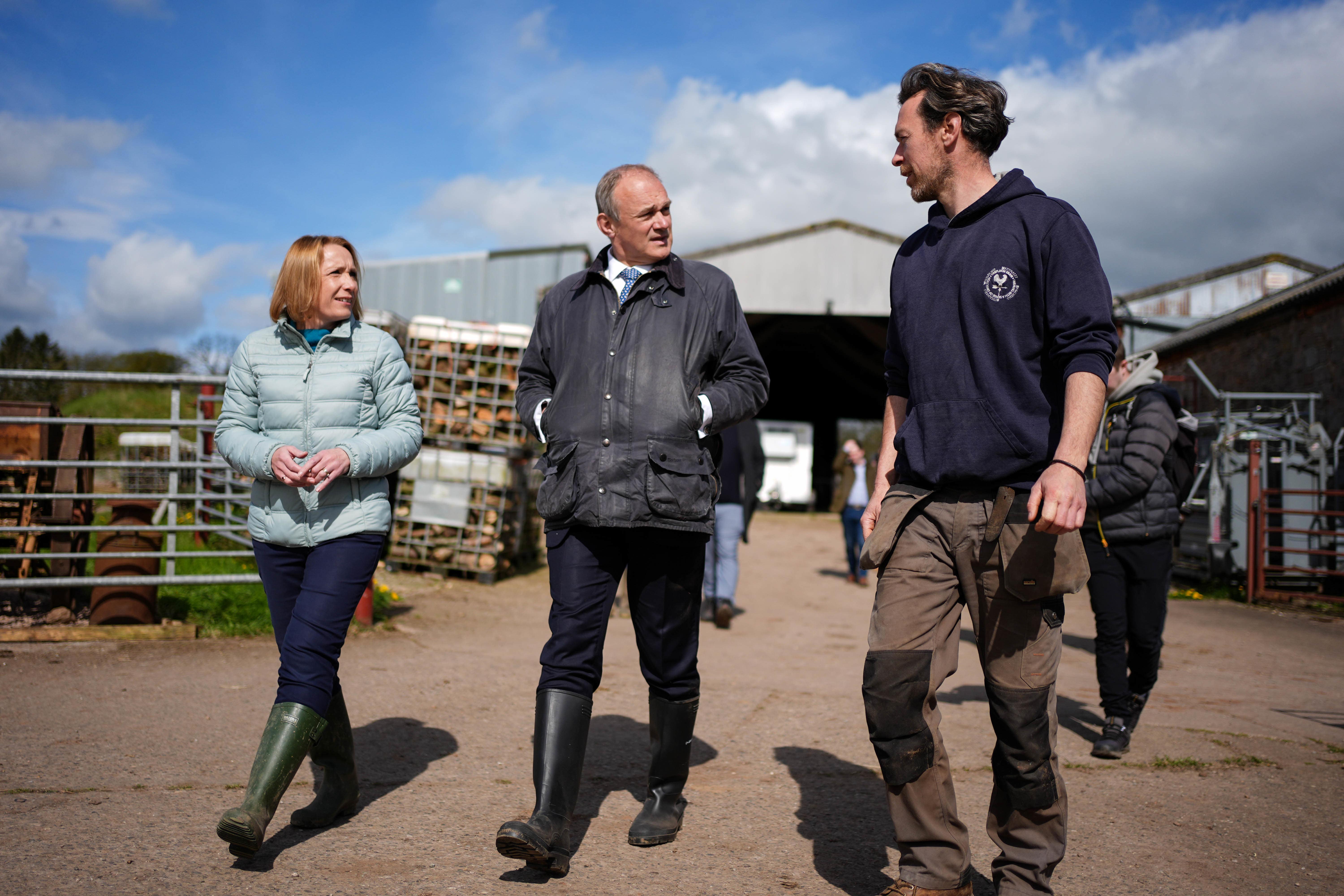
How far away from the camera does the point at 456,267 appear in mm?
19156

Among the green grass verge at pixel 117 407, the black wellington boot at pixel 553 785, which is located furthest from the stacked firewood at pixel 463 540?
the green grass verge at pixel 117 407

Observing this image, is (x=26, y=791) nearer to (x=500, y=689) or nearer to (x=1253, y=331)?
(x=500, y=689)

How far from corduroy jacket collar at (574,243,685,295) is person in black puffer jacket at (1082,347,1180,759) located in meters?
2.44

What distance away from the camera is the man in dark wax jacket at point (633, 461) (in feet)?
9.89

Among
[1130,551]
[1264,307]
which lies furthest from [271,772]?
[1264,307]

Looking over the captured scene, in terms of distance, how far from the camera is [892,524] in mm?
2648

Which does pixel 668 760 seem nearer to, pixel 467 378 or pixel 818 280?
pixel 467 378

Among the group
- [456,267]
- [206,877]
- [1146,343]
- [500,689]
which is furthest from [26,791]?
[1146,343]

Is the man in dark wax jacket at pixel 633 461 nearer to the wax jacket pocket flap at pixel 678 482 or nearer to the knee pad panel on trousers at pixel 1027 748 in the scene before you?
the wax jacket pocket flap at pixel 678 482

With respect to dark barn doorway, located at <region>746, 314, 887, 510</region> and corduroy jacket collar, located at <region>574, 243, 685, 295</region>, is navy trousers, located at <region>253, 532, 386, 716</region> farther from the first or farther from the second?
dark barn doorway, located at <region>746, 314, 887, 510</region>

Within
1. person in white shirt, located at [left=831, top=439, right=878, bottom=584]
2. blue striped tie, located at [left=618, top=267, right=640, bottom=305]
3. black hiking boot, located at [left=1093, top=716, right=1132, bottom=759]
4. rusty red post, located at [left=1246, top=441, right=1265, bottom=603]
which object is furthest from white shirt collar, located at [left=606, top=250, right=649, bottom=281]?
rusty red post, located at [left=1246, top=441, right=1265, bottom=603]

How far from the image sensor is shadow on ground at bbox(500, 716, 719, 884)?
3.23 meters

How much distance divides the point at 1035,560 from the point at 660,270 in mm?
1532

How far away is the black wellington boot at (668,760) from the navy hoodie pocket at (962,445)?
47.8 inches
